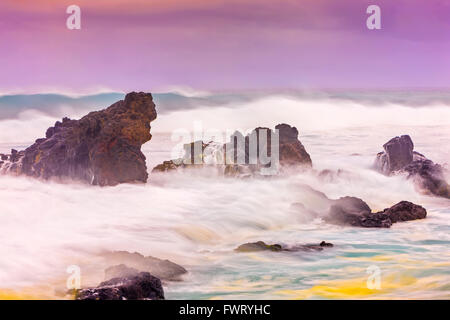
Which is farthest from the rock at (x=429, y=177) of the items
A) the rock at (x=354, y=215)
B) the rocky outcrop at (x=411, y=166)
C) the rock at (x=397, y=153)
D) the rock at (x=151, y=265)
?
the rock at (x=151, y=265)

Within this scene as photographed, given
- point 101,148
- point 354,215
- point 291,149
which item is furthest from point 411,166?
point 101,148

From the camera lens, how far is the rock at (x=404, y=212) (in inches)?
595

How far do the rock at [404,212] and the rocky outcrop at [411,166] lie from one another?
3.36 m

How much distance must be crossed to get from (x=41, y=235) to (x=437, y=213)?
10227 millimetres

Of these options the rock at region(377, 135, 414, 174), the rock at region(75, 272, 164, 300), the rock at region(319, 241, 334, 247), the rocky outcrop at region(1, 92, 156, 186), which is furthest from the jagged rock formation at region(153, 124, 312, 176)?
the rock at region(75, 272, 164, 300)

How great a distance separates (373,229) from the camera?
14.4m

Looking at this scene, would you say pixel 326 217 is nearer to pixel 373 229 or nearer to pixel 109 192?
pixel 373 229

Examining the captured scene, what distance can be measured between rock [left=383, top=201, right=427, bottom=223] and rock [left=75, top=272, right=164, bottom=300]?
314 inches

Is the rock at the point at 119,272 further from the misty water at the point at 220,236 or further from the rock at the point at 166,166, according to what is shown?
the rock at the point at 166,166

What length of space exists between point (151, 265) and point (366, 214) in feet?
21.0

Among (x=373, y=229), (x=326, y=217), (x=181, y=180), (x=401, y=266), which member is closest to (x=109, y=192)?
(x=181, y=180)

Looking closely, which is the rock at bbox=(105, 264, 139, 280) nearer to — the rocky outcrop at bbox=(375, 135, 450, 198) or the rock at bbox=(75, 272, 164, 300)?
the rock at bbox=(75, 272, 164, 300)

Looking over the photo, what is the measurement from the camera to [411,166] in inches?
753

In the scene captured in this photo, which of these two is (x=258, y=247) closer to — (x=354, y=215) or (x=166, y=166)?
(x=354, y=215)
